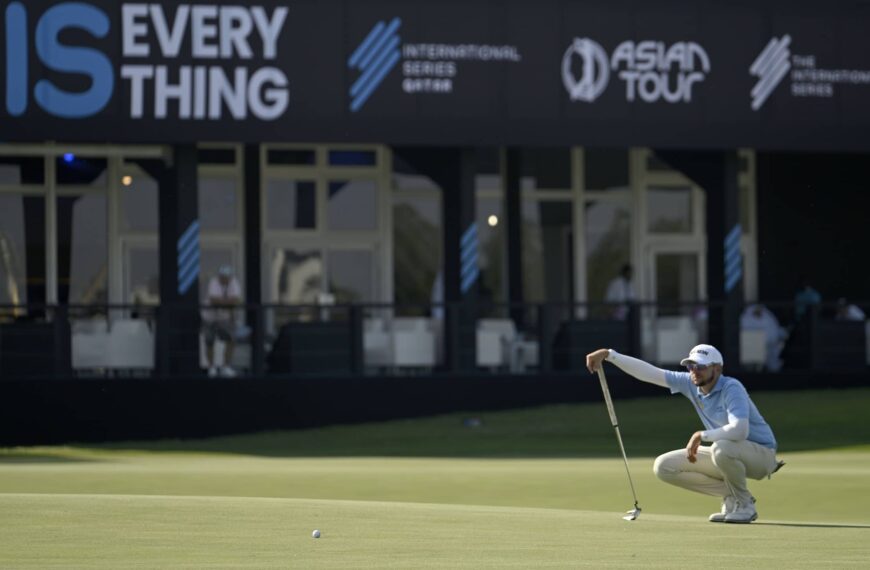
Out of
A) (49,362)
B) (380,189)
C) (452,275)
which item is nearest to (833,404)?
(452,275)

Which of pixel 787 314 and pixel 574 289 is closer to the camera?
pixel 787 314

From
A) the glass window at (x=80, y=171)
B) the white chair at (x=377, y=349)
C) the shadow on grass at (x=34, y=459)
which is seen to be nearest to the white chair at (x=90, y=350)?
the shadow on grass at (x=34, y=459)

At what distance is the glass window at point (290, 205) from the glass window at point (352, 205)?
29 centimetres

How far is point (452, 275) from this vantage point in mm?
24625

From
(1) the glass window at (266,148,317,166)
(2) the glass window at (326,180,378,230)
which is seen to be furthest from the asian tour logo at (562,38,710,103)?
(1) the glass window at (266,148,317,166)

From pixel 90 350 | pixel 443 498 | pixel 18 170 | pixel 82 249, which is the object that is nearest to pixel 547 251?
pixel 82 249

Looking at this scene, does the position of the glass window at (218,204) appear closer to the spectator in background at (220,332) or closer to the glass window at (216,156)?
the glass window at (216,156)

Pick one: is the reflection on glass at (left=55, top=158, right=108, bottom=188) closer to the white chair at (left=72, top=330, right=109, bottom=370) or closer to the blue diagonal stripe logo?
the white chair at (left=72, top=330, right=109, bottom=370)

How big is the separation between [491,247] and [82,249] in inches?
243

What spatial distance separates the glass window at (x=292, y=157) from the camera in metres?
27.1

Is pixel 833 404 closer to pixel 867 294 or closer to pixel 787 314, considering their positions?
pixel 787 314

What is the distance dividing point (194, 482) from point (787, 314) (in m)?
12.7

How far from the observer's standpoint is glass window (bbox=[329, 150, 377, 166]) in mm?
27359

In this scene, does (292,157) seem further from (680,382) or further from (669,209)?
(680,382)
